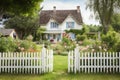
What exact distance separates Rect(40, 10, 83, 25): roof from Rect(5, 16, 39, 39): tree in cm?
725

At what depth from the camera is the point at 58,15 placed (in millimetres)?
71750

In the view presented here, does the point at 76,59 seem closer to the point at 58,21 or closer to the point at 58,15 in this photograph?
the point at 58,21

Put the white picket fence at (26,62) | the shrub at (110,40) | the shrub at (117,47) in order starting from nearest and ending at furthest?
the white picket fence at (26,62) → the shrub at (117,47) → the shrub at (110,40)

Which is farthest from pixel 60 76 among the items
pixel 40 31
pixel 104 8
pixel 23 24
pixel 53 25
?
pixel 53 25

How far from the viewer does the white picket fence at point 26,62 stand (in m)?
15.5

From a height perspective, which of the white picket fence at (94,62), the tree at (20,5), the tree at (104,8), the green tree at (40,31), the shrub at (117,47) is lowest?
the white picket fence at (94,62)

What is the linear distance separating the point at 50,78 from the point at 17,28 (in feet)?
170

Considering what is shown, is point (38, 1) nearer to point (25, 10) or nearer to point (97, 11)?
point (25, 10)

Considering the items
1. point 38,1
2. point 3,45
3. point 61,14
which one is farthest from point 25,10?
point 61,14

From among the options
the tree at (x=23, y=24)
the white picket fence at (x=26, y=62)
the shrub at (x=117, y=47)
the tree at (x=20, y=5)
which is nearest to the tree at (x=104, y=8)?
the tree at (x=23, y=24)

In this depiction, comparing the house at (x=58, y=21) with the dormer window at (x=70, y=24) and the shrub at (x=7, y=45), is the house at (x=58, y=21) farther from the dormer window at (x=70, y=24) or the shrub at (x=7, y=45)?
the shrub at (x=7, y=45)

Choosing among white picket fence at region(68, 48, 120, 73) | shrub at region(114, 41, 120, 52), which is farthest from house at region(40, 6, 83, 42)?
white picket fence at region(68, 48, 120, 73)

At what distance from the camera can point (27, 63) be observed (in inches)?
616

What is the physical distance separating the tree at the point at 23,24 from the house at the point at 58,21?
6821mm
